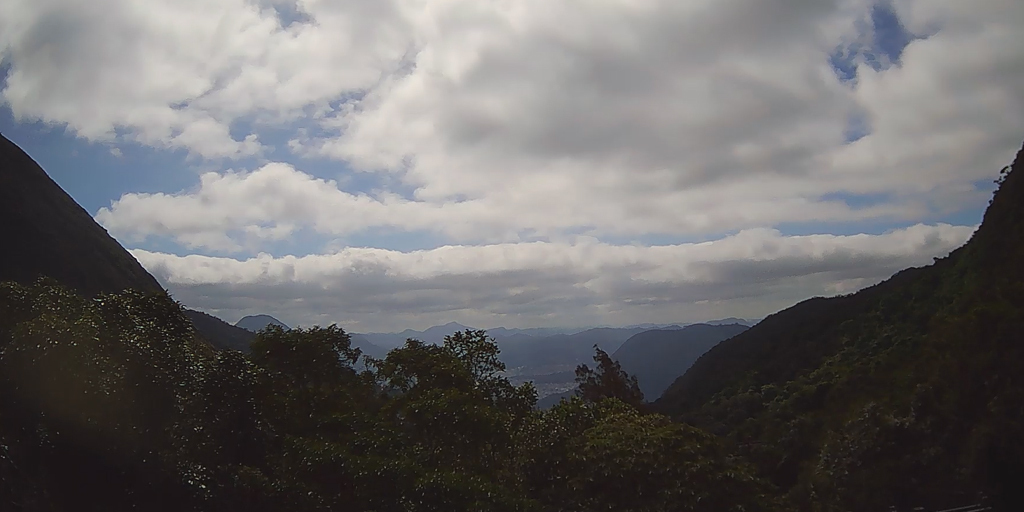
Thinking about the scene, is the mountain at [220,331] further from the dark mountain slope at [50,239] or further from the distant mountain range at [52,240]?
the dark mountain slope at [50,239]

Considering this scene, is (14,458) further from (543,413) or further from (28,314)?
(543,413)

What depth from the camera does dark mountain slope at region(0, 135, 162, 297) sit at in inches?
2373

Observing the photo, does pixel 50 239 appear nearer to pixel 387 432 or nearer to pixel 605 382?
pixel 605 382

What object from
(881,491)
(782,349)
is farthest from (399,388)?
(782,349)

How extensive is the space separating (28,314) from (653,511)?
12488 mm

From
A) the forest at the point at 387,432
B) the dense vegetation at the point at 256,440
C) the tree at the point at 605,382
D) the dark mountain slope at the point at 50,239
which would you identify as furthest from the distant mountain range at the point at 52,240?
the dense vegetation at the point at 256,440

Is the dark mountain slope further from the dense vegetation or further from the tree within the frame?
the dense vegetation

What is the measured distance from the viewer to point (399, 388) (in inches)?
794

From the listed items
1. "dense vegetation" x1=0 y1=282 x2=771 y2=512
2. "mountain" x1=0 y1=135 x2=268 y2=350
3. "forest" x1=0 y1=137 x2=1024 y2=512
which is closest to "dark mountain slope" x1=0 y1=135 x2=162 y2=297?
"mountain" x1=0 y1=135 x2=268 y2=350

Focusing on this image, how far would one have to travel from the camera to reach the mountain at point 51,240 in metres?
60.2

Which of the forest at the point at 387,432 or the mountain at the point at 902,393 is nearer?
the forest at the point at 387,432

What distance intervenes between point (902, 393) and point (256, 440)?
26849mm

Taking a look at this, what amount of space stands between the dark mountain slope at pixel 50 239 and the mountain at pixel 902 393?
52.9 m

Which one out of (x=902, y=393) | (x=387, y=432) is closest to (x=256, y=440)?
(x=387, y=432)
